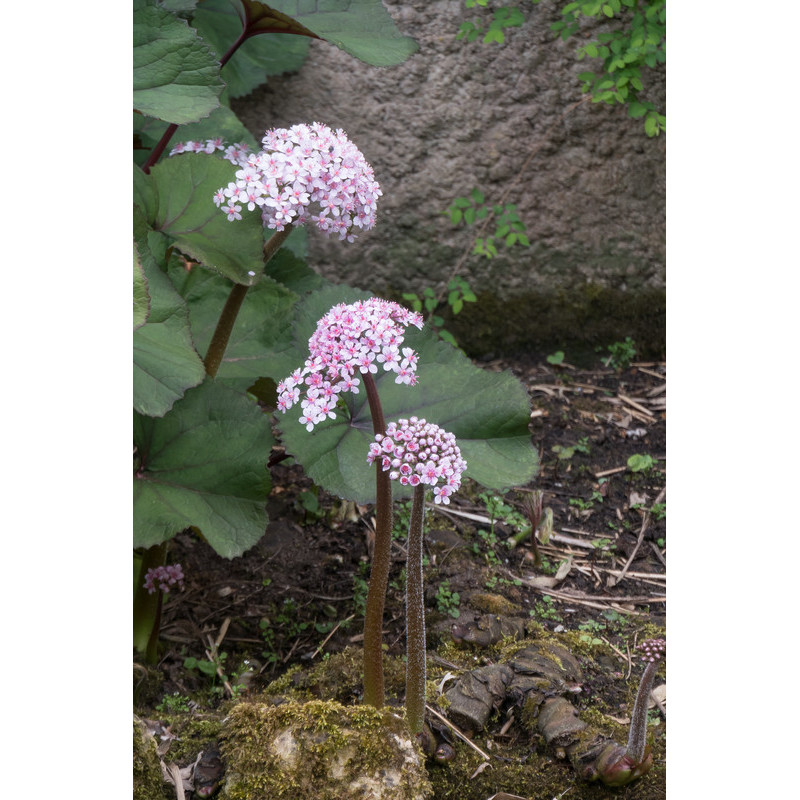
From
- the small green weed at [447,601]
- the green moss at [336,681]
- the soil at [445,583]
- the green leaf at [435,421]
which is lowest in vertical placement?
the soil at [445,583]

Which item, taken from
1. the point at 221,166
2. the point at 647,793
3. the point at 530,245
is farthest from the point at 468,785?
the point at 530,245

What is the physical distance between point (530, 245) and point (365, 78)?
2.56ft

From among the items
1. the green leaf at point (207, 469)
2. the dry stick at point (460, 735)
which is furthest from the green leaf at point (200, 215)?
the dry stick at point (460, 735)

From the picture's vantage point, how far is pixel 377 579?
1.39m

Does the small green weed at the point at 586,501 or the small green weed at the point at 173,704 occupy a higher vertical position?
the small green weed at the point at 173,704

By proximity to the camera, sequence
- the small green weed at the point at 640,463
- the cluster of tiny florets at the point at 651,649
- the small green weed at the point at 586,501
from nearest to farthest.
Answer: the cluster of tiny florets at the point at 651,649 → the small green weed at the point at 586,501 → the small green weed at the point at 640,463

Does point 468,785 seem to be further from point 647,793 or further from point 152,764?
point 152,764

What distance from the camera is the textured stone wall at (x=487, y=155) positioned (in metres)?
2.88

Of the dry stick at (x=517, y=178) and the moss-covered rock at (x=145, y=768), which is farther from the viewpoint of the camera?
the dry stick at (x=517, y=178)

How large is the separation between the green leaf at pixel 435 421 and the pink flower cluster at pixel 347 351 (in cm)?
20

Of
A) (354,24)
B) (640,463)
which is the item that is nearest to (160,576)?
(354,24)

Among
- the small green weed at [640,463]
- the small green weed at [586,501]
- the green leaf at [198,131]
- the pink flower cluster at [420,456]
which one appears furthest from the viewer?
the small green weed at [640,463]

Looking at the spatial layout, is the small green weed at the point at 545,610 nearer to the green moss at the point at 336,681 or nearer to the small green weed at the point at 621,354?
the green moss at the point at 336,681

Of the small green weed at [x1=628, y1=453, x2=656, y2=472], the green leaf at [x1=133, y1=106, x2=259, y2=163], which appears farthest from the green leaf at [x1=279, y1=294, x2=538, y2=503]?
the small green weed at [x1=628, y1=453, x2=656, y2=472]
